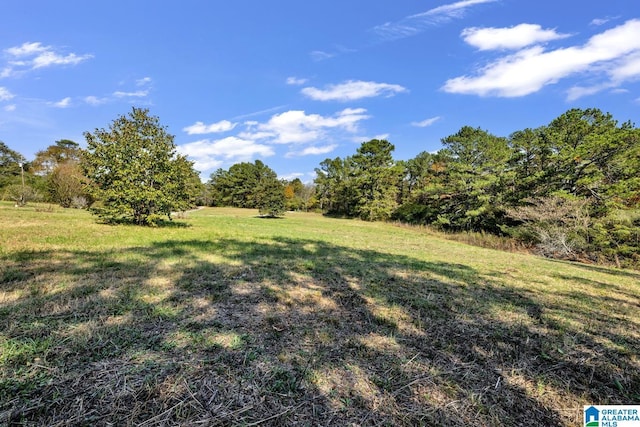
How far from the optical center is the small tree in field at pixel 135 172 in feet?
39.9

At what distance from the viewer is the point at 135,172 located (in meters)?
12.3

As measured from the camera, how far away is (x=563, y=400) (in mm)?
2061

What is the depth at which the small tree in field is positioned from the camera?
1215cm

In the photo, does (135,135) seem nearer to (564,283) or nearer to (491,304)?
(491,304)

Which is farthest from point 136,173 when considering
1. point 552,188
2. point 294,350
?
point 552,188

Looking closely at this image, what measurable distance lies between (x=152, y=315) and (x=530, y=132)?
30.0 meters

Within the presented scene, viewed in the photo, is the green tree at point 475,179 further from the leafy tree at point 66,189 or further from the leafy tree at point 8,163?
the leafy tree at point 8,163

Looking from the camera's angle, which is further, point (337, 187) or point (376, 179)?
point (337, 187)

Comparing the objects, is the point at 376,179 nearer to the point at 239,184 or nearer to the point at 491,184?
the point at 491,184

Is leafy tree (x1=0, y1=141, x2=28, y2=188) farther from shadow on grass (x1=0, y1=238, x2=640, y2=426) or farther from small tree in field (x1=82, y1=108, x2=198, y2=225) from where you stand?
shadow on grass (x1=0, y1=238, x2=640, y2=426)

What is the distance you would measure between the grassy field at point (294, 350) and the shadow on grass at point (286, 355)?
0.01 metres

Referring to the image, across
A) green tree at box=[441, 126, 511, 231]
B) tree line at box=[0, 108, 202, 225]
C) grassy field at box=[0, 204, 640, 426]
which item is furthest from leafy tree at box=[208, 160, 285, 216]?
grassy field at box=[0, 204, 640, 426]

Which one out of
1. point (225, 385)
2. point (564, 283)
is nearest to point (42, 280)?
point (225, 385)

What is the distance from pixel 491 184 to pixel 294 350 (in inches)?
1080
